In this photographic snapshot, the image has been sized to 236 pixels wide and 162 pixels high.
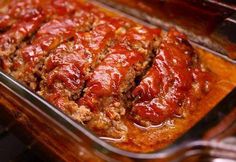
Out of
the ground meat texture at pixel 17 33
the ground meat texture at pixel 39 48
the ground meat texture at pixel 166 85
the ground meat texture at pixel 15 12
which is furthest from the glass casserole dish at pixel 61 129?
the ground meat texture at pixel 15 12

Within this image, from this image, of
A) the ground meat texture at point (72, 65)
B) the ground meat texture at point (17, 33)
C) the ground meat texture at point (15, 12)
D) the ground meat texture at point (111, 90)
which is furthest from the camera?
the ground meat texture at point (15, 12)

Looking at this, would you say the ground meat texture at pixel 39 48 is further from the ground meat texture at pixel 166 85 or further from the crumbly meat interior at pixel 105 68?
the ground meat texture at pixel 166 85

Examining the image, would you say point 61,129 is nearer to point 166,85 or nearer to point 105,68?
point 105,68

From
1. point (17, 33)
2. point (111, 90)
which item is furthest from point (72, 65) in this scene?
point (17, 33)

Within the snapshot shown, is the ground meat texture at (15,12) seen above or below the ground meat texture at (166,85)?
below

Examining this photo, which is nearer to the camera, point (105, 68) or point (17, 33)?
point (105, 68)

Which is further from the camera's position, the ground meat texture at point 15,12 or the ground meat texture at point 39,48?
the ground meat texture at point 15,12

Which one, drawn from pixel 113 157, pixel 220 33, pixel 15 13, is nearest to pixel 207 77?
pixel 220 33
